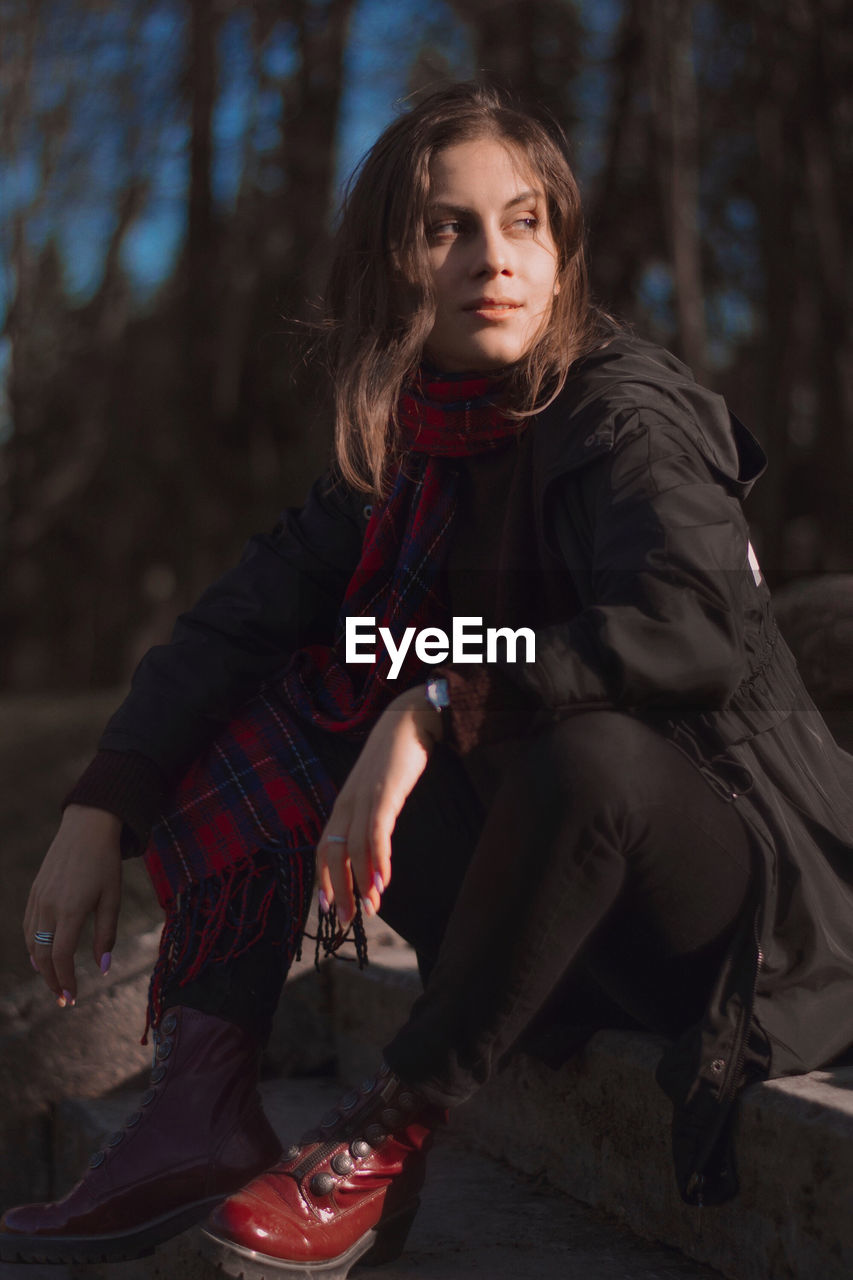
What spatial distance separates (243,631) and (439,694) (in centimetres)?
64

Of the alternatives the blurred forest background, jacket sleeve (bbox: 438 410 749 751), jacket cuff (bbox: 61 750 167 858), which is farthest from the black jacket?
the blurred forest background

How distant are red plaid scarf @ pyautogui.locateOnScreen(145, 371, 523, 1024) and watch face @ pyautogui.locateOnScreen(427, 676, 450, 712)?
1.17ft

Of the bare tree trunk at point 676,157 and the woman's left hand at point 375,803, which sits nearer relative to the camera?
the woman's left hand at point 375,803

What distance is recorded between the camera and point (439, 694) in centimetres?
160

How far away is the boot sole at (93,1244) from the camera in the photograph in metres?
1.81

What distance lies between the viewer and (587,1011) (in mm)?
2002

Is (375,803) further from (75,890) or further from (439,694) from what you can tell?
(75,890)

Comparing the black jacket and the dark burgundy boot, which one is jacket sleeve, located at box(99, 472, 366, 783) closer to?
the dark burgundy boot

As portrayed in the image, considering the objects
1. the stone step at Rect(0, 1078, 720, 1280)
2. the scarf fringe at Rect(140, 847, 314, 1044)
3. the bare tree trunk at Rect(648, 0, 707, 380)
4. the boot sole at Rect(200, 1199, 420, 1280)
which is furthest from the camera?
the bare tree trunk at Rect(648, 0, 707, 380)

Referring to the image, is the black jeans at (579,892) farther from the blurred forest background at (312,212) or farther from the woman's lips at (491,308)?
the blurred forest background at (312,212)

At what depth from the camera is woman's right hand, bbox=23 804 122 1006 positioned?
1.95 m

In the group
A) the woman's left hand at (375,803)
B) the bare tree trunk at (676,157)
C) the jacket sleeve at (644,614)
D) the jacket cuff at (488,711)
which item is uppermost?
the bare tree trunk at (676,157)
